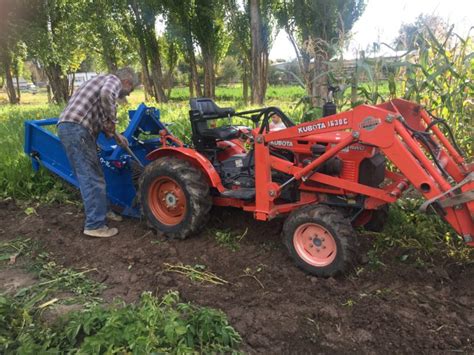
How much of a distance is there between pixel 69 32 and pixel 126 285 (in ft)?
53.6

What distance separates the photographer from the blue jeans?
418 cm

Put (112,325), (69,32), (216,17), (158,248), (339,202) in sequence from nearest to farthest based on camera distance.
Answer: (112,325)
(339,202)
(158,248)
(69,32)
(216,17)

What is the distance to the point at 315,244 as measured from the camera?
3.42 m

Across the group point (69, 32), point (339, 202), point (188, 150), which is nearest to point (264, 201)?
point (339, 202)

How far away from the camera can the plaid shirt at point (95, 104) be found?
412cm

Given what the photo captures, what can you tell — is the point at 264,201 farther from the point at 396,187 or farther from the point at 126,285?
the point at 126,285

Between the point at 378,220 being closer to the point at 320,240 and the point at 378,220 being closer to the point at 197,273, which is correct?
the point at 320,240

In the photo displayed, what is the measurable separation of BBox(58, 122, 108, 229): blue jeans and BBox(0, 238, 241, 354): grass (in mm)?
1356

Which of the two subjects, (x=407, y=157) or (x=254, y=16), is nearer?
(x=407, y=157)

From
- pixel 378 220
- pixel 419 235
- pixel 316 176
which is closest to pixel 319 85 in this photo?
pixel 378 220

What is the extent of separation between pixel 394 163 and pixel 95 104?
113 inches

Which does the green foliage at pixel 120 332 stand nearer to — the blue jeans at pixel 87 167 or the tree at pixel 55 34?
the blue jeans at pixel 87 167

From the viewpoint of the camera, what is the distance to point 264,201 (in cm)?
365

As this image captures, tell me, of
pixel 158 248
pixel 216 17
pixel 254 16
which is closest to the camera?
pixel 158 248
